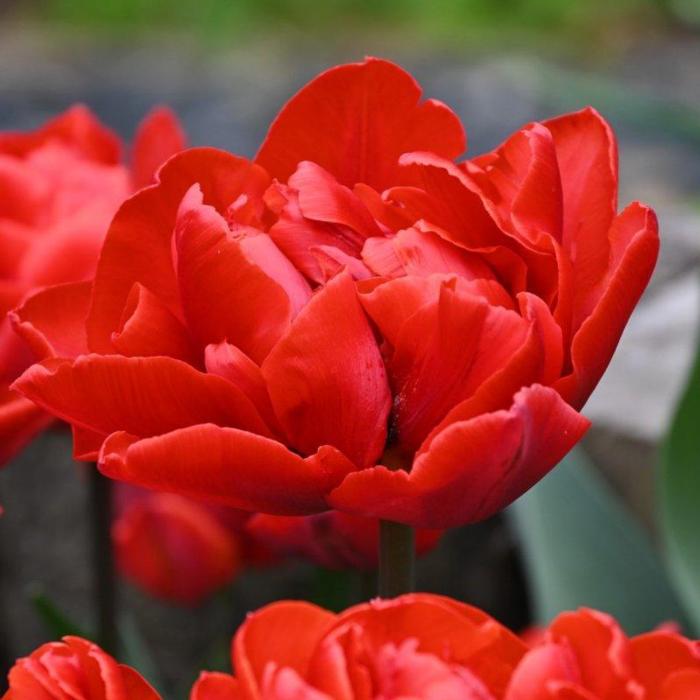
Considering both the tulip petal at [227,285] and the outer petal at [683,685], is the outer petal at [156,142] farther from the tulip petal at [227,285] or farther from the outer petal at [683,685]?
the outer petal at [683,685]

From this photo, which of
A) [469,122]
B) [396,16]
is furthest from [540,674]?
[396,16]

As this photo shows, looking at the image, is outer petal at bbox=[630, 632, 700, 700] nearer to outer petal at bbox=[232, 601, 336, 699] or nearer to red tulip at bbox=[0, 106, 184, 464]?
outer petal at bbox=[232, 601, 336, 699]

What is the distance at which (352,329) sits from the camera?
312 mm

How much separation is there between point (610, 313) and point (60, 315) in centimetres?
13

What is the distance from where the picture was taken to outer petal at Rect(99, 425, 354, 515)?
30cm

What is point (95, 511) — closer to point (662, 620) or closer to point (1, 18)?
point (662, 620)

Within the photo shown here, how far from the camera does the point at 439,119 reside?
371 millimetres

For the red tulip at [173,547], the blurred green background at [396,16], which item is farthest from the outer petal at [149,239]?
the blurred green background at [396,16]

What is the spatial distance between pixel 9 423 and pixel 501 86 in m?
2.35

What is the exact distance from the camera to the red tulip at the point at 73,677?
0.88ft

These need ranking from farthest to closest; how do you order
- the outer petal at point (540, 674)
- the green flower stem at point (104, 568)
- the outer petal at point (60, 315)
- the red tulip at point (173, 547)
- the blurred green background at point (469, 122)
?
Result: 1. the blurred green background at point (469, 122)
2. the red tulip at point (173, 547)
3. the green flower stem at point (104, 568)
4. the outer petal at point (60, 315)
5. the outer petal at point (540, 674)

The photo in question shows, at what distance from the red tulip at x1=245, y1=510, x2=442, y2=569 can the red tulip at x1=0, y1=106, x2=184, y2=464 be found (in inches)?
3.4

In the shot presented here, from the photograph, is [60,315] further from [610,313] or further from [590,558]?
[590,558]

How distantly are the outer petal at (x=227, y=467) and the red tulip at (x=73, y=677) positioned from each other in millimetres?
38
